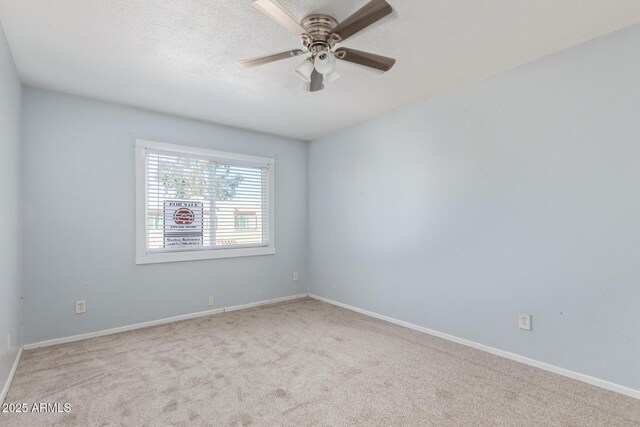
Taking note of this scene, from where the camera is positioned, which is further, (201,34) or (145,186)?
(145,186)

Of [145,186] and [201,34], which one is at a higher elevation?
[201,34]

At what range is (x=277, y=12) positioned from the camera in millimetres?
1654

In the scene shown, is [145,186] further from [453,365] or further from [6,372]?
[453,365]

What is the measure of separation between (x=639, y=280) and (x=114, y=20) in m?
3.82

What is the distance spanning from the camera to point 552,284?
2.52m

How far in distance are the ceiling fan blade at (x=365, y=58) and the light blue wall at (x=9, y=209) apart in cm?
225

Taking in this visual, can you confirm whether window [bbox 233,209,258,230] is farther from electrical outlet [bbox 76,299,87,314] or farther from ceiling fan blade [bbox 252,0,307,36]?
ceiling fan blade [bbox 252,0,307,36]

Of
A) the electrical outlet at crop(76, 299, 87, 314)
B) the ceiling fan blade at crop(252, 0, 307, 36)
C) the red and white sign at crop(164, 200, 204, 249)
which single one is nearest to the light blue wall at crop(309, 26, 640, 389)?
the ceiling fan blade at crop(252, 0, 307, 36)

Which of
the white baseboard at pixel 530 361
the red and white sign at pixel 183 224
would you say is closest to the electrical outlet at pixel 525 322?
the white baseboard at pixel 530 361

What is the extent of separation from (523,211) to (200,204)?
3484mm

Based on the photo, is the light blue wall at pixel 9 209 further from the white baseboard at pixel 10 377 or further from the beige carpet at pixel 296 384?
the beige carpet at pixel 296 384

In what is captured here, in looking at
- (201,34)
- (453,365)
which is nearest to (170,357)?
(453,365)

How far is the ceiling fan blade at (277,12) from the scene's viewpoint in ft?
5.16

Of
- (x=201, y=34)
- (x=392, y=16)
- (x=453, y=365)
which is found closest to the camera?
(x=392, y=16)
